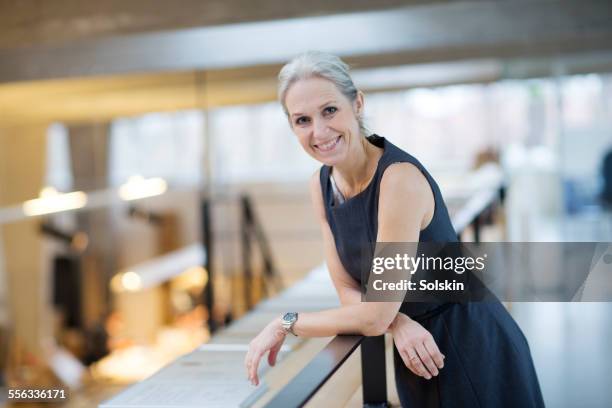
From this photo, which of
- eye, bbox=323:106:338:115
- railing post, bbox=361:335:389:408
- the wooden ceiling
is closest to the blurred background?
the wooden ceiling

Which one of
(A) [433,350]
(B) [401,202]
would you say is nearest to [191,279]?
(A) [433,350]

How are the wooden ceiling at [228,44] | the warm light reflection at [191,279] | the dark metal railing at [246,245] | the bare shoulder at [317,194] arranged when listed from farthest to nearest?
the warm light reflection at [191,279], the dark metal railing at [246,245], the wooden ceiling at [228,44], the bare shoulder at [317,194]

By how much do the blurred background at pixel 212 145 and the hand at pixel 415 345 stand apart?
1.40m

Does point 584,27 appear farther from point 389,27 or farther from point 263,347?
point 263,347

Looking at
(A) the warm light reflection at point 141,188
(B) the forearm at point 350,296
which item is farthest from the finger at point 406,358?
(A) the warm light reflection at point 141,188

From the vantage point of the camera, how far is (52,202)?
5871 millimetres

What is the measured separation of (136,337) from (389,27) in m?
2.86

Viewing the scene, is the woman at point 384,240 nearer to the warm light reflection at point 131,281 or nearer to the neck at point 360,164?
the neck at point 360,164

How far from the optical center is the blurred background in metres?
4.35

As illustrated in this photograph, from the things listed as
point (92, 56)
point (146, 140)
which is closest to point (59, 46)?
point (92, 56)

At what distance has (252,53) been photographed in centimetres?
474

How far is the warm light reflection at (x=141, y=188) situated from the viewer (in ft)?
18.6

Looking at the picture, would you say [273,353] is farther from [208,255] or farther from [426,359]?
[208,255]

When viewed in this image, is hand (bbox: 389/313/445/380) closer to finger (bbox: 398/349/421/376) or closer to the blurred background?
finger (bbox: 398/349/421/376)
